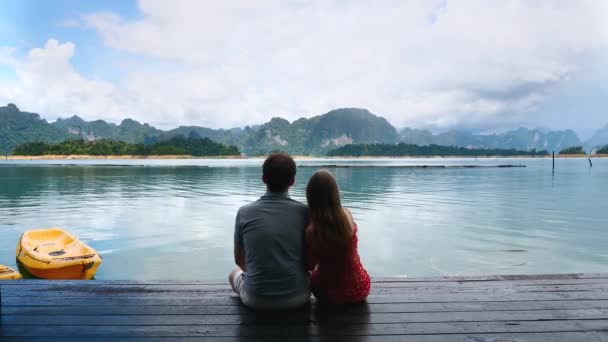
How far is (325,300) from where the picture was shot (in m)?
3.93

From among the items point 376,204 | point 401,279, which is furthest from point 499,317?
point 376,204

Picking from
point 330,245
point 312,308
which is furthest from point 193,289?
point 330,245

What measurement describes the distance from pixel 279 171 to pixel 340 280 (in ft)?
4.06

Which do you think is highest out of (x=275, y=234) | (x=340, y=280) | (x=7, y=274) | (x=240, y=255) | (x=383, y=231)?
(x=275, y=234)

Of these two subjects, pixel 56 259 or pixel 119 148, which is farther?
pixel 119 148

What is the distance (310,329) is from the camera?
3.48 m

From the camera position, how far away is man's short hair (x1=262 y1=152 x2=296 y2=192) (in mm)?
3443

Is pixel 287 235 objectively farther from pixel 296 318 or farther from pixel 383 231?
pixel 383 231

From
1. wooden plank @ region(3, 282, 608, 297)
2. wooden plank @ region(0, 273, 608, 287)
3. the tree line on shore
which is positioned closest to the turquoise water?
wooden plank @ region(0, 273, 608, 287)

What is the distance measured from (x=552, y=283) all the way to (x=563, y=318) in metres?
1.15

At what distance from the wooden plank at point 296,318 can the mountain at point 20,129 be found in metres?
206

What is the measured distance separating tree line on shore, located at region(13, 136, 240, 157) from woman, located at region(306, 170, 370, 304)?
522 ft

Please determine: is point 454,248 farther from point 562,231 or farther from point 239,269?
point 239,269

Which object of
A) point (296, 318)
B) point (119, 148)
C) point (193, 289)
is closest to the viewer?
point (296, 318)
